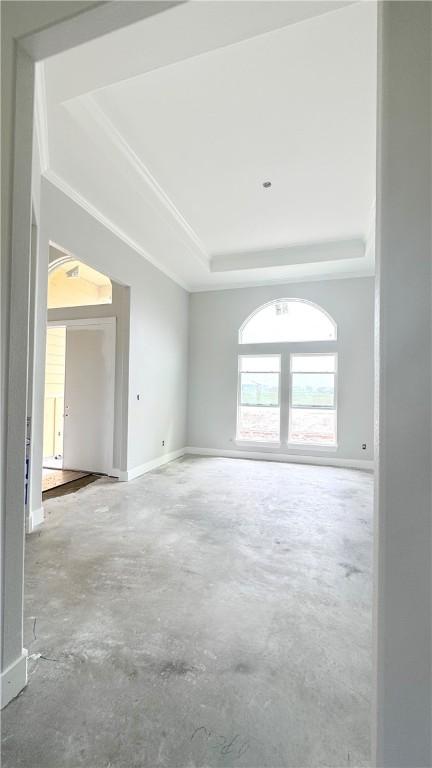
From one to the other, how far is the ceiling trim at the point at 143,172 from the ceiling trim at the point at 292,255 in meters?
0.52

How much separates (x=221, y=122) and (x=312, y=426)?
4743mm

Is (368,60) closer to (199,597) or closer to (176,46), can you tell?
Answer: (176,46)

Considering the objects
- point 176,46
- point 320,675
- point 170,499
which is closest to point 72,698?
point 320,675

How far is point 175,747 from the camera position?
3.93 feet

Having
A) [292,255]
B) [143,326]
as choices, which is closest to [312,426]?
[292,255]

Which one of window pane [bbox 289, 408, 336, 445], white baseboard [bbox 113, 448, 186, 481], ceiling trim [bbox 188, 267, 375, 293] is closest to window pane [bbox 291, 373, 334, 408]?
window pane [bbox 289, 408, 336, 445]

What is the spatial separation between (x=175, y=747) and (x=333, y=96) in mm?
3820

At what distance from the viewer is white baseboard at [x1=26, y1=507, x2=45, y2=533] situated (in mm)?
2905

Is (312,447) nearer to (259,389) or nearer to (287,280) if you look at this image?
(259,389)

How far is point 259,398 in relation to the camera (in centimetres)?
633

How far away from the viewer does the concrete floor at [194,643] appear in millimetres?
1217

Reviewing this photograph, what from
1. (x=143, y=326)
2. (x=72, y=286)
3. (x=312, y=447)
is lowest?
(x=312, y=447)

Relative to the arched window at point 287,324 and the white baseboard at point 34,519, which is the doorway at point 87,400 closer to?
the white baseboard at point 34,519

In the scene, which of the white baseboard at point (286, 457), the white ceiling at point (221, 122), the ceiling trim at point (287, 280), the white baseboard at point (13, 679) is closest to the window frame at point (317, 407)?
the white baseboard at point (286, 457)
